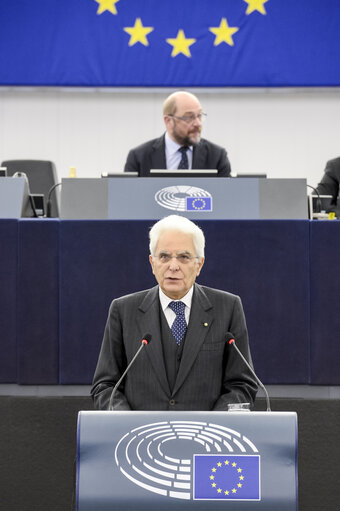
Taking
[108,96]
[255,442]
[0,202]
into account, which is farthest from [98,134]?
[255,442]

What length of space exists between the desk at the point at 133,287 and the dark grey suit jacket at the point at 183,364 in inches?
36.4

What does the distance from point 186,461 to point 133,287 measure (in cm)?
170

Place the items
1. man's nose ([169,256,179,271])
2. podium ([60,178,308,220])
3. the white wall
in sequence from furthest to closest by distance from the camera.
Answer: the white wall < podium ([60,178,308,220]) < man's nose ([169,256,179,271])

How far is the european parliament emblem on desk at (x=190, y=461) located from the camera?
2.08 meters

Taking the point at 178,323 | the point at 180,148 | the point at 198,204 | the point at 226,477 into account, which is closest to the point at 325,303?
the point at 198,204

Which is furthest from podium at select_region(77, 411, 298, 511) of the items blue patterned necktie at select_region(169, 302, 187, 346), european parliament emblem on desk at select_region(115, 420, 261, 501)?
blue patterned necktie at select_region(169, 302, 187, 346)

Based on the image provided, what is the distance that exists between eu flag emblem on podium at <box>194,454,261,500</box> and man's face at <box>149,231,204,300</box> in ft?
2.63

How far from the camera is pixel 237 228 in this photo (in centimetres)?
378

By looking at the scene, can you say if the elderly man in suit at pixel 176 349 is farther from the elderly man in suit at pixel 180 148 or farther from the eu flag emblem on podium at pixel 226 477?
the elderly man in suit at pixel 180 148

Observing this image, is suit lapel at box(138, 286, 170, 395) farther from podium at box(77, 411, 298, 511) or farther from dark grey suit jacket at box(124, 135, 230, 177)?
dark grey suit jacket at box(124, 135, 230, 177)

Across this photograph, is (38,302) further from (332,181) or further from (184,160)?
(332,181)

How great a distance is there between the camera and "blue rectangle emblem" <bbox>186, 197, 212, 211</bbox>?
3898 millimetres

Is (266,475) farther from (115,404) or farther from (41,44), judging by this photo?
(41,44)

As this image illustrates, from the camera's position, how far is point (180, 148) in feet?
15.9
